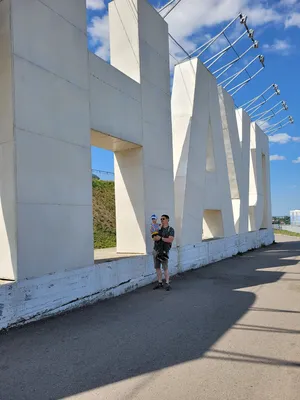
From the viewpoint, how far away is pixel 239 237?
14.9 m

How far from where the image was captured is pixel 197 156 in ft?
36.3

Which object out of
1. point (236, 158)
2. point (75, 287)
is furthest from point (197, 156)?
point (75, 287)

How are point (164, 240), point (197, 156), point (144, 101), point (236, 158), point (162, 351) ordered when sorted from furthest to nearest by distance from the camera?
point (236, 158) < point (197, 156) < point (144, 101) < point (164, 240) < point (162, 351)

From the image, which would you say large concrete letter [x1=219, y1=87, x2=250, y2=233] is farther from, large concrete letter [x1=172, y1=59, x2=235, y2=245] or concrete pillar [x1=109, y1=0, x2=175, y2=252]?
concrete pillar [x1=109, y1=0, x2=175, y2=252]

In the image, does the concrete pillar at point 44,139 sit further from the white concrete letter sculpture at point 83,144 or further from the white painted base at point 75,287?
the white painted base at point 75,287

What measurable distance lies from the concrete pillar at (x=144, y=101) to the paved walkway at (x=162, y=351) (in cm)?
243

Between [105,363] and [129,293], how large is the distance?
3.49 m

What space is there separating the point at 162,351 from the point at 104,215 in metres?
16.0

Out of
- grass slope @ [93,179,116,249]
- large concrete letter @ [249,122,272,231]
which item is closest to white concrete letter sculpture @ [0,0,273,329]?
grass slope @ [93,179,116,249]

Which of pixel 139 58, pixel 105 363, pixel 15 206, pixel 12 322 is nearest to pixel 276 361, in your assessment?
pixel 105 363

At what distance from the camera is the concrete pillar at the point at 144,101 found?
8195 millimetres

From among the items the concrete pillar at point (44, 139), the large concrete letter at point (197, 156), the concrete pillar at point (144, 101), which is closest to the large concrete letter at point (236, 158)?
the large concrete letter at point (197, 156)

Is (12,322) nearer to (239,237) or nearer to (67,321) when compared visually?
(67,321)

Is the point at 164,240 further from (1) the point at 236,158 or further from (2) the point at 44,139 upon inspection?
(1) the point at 236,158
